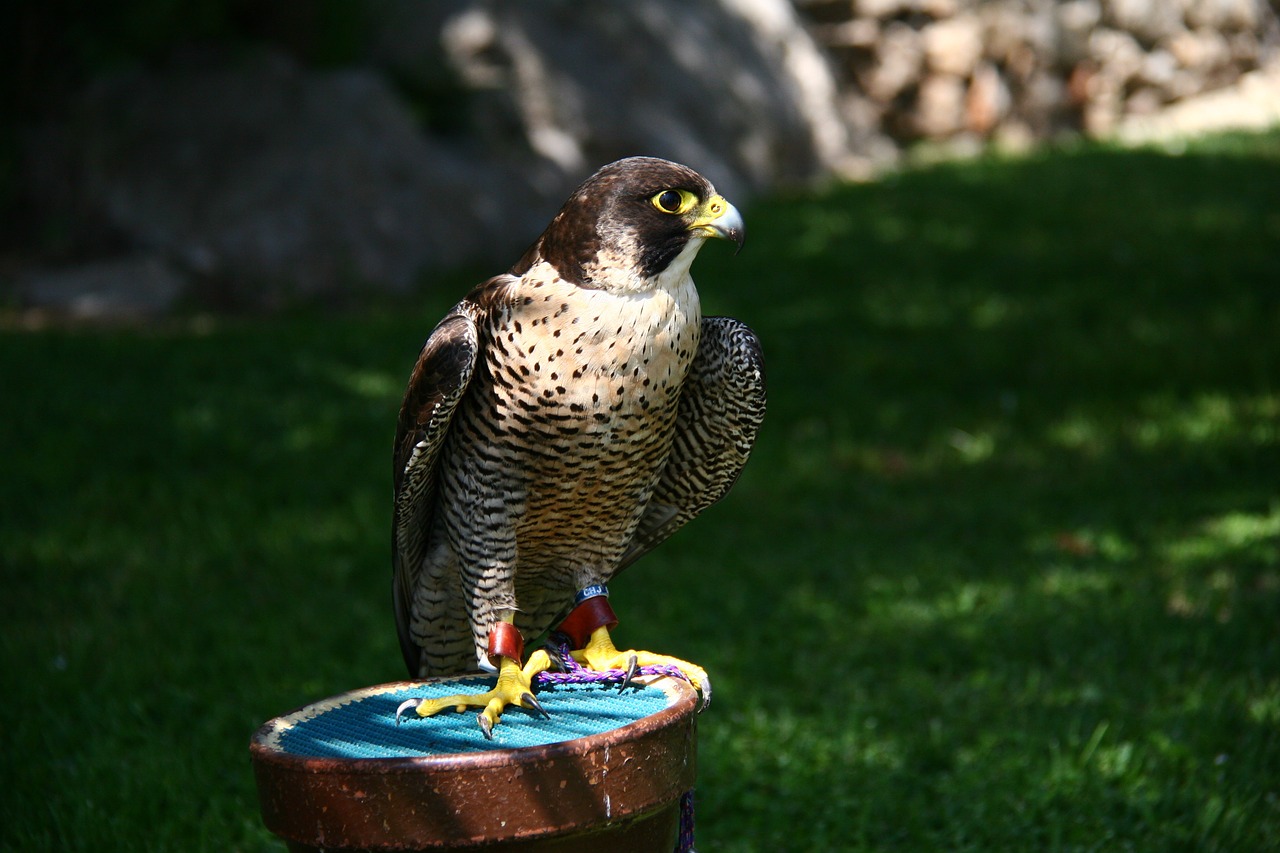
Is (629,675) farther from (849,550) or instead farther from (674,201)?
(849,550)

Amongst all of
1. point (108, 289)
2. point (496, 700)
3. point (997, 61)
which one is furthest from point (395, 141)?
point (496, 700)

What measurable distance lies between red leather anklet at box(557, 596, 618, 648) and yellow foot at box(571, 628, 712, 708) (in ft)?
0.06

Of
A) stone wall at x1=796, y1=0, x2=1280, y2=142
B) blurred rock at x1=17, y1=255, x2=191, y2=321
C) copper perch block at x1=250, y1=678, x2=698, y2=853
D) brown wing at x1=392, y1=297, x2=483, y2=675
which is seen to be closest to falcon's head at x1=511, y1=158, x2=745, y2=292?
brown wing at x1=392, y1=297, x2=483, y2=675

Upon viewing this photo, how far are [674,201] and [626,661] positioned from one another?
39.2 inches

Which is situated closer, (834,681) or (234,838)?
(234,838)

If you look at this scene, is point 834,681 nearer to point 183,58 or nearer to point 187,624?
point 187,624

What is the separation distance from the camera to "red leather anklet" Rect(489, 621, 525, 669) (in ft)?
8.32

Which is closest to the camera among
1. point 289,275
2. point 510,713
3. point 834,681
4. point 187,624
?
point 510,713

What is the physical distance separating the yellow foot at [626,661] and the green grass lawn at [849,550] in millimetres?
827

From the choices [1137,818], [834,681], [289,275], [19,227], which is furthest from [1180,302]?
[19,227]

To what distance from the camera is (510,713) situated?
2.44 m

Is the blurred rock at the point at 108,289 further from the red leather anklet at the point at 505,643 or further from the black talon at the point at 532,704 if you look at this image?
the black talon at the point at 532,704

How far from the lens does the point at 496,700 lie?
241 centimetres

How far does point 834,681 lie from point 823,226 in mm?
5491
